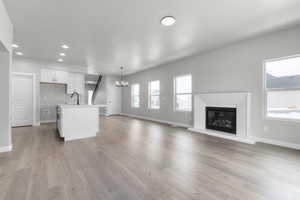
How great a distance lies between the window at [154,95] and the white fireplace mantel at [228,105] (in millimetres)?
2641

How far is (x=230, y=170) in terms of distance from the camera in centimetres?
226

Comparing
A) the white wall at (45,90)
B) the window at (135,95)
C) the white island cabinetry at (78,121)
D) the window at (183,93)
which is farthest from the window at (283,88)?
the white wall at (45,90)

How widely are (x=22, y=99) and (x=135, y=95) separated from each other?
18.5 feet

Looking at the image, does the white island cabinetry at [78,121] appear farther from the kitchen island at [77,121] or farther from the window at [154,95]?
the window at [154,95]

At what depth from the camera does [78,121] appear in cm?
409

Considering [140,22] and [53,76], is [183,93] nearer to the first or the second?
[140,22]

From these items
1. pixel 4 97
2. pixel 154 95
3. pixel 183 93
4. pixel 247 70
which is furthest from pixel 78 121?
pixel 247 70

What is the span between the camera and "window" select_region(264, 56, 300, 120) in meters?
3.29

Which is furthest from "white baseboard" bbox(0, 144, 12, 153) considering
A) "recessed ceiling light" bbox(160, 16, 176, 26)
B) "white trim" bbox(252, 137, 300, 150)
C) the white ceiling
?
"white trim" bbox(252, 137, 300, 150)

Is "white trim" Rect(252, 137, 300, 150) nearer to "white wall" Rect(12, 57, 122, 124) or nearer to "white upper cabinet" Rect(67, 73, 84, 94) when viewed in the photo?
"white upper cabinet" Rect(67, 73, 84, 94)

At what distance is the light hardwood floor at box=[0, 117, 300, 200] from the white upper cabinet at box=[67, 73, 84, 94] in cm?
384

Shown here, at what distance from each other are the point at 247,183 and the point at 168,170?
3.67ft

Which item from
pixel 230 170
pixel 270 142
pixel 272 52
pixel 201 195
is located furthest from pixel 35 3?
pixel 270 142

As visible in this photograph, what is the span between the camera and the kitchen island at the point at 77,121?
3879 millimetres
